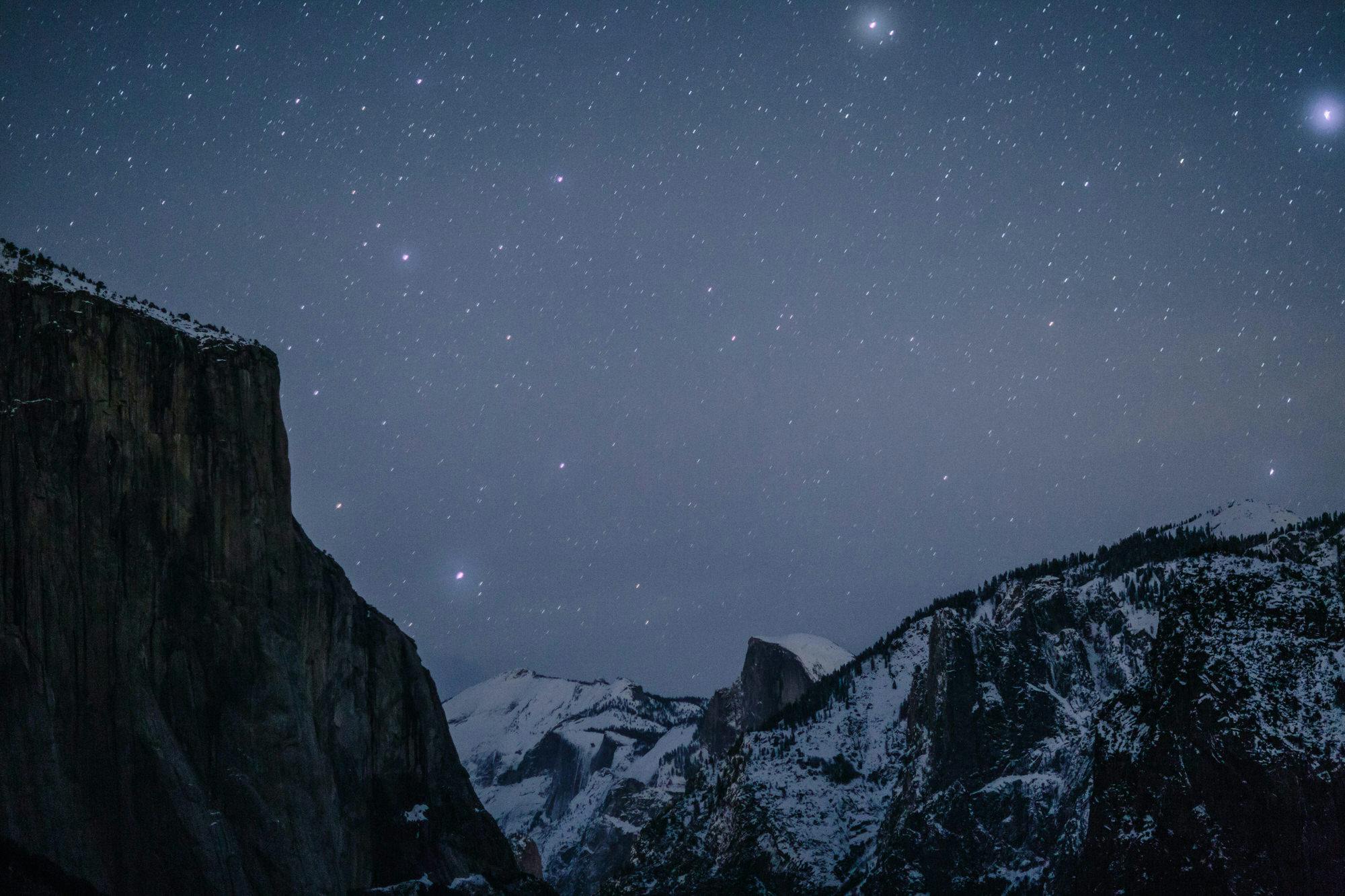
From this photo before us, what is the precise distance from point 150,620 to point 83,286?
22.3 metres

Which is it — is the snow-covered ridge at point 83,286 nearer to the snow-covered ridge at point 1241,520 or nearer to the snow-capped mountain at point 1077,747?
the snow-capped mountain at point 1077,747

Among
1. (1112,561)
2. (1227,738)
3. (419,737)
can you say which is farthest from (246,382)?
(1112,561)

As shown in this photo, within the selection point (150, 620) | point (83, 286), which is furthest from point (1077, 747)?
point (83, 286)

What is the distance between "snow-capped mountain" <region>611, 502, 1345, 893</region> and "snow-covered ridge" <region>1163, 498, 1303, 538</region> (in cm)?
85

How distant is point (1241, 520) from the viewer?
182m

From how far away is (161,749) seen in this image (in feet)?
188

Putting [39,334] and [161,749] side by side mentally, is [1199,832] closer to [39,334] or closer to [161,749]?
[161,749]

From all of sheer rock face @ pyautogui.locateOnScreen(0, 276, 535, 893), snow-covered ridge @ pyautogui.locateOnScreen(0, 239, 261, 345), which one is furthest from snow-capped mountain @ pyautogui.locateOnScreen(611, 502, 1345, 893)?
snow-covered ridge @ pyautogui.locateOnScreen(0, 239, 261, 345)

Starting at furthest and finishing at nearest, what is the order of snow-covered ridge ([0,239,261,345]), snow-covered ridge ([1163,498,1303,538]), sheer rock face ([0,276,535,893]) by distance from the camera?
snow-covered ridge ([1163,498,1303,538]) → snow-covered ridge ([0,239,261,345]) → sheer rock face ([0,276,535,893])

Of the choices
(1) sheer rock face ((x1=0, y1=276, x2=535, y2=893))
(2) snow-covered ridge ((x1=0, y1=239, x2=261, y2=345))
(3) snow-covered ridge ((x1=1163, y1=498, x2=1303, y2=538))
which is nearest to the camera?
(1) sheer rock face ((x1=0, y1=276, x2=535, y2=893))

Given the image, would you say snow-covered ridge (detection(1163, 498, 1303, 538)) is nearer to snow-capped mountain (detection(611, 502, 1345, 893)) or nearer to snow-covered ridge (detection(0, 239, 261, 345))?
snow-capped mountain (detection(611, 502, 1345, 893))

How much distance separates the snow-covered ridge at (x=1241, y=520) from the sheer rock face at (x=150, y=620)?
154853 millimetres

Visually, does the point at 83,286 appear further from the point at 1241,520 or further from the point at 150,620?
the point at 1241,520

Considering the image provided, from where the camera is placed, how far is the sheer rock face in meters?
54.2
